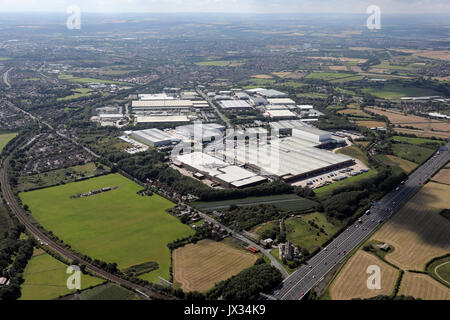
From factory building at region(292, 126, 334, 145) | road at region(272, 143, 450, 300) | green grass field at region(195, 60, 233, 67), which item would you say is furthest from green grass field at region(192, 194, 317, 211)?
green grass field at region(195, 60, 233, 67)

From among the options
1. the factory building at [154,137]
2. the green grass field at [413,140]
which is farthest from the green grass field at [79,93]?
the green grass field at [413,140]

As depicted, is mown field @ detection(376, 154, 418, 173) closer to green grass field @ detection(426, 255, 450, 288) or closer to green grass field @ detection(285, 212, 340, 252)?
green grass field @ detection(285, 212, 340, 252)

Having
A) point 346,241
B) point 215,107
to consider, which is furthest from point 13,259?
point 215,107

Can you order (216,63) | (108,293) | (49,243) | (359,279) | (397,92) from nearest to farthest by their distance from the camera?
(108,293) < (359,279) < (49,243) < (397,92) < (216,63)

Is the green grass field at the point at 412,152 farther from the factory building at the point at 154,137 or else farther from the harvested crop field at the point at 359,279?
the factory building at the point at 154,137

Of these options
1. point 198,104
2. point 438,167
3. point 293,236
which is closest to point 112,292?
point 293,236

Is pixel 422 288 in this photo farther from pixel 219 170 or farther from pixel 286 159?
pixel 286 159
